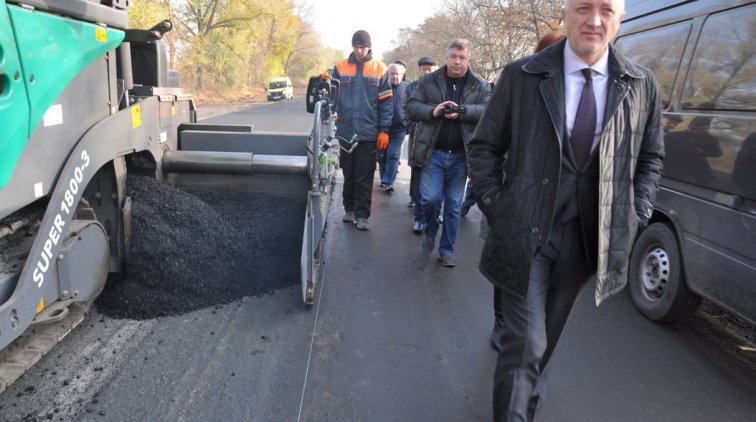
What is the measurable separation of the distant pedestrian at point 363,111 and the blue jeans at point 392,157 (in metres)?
1.94

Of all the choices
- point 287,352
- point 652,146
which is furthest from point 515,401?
point 287,352

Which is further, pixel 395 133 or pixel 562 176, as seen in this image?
pixel 395 133

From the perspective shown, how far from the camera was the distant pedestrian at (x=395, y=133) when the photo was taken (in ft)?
25.7

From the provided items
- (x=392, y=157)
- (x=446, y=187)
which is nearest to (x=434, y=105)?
(x=446, y=187)

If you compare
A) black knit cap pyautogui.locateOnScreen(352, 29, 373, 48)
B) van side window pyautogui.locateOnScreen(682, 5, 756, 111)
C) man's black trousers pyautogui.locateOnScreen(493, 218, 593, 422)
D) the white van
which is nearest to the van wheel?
van side window pyautogui.locateOnScreen(682, 5, 756, 111)

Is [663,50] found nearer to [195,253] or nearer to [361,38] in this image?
[361,38]

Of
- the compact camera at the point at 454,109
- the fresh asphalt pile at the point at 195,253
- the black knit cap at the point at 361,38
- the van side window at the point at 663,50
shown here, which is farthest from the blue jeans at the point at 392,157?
the van side window at the point at 663,50

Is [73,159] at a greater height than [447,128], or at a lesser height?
lesser

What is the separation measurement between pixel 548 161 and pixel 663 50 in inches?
107

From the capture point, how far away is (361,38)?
5625mm

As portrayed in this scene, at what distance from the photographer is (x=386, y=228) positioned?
619 cm

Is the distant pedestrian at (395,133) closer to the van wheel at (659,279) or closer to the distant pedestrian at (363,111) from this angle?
the distant pedestrian at (363,111)

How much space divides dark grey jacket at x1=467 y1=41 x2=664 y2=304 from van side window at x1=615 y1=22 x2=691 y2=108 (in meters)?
1.98

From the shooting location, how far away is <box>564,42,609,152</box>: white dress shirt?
215 centimetres
